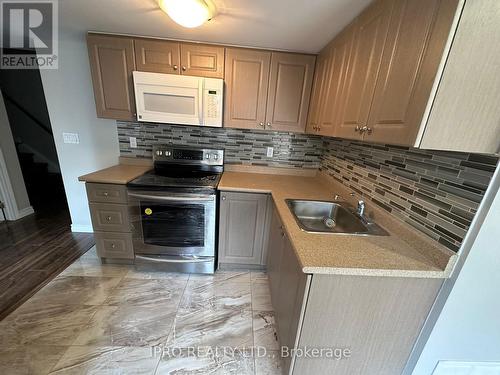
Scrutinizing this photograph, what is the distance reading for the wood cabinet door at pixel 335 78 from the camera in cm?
135

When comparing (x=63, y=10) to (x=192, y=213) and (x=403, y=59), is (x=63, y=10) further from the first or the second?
(x=403, y=59)

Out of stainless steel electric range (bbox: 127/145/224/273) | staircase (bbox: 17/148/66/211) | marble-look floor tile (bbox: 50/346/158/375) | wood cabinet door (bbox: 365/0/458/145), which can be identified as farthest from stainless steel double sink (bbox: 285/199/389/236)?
staircase (bbox: 17/148/66/211)

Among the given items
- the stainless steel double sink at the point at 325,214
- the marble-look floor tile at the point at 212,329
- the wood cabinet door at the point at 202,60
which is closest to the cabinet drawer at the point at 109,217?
→ the marble-look floor tile at the point at 212,329

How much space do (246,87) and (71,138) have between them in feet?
6.71

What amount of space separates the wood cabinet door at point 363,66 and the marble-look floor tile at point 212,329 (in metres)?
1.53

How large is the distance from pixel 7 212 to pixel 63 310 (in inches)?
88.0

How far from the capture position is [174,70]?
181cm

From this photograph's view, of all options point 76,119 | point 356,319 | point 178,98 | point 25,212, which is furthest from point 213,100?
point 25,212

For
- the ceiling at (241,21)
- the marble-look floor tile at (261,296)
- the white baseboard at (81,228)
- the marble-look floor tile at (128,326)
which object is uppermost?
the ceiling at (241,21)

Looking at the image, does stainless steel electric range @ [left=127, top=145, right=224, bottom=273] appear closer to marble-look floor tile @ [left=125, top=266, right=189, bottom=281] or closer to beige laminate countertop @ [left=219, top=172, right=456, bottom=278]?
marble-look floor tile @ [left=125, top=266, right=189, bottom=281]

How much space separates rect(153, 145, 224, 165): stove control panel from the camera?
7.04 feet

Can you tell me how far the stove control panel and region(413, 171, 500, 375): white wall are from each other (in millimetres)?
1944

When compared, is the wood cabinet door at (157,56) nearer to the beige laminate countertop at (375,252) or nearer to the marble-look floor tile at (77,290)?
the beige laminate countertop at (375,252)

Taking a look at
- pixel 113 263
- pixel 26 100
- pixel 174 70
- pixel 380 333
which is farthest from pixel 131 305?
pixel 26 100
